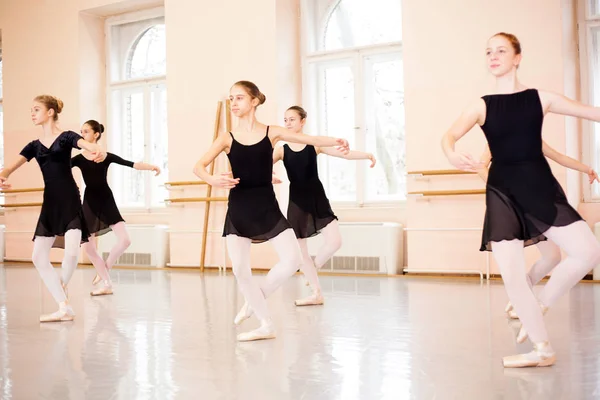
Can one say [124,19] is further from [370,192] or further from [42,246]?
[42,246]

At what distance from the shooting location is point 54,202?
4.25 metres

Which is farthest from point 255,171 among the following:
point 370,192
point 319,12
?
point 319,12

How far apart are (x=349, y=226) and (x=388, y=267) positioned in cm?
58

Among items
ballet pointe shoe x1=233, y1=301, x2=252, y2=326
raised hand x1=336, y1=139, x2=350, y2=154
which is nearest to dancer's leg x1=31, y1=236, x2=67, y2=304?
ballet pointe shoe x1=233, y1=301, x2=252, y2=326

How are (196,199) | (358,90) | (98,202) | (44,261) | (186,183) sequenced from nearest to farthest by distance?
1. (44,261)
2. (98,202)
3. (358,90)
4. (196,199)
5. (186,183)

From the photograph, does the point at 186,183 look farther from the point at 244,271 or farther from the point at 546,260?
the point at 546,260

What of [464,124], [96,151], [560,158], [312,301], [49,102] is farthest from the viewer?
[312,301]

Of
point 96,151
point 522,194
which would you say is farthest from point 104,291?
point 522,194

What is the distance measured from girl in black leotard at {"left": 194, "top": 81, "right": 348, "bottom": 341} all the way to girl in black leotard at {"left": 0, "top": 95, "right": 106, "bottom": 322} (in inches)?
47.8

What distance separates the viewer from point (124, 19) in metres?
9.36

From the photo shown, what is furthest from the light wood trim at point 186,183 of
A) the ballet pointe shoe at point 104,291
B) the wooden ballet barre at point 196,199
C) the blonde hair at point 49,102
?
the blonde hair at point 49,102

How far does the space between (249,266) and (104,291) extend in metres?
2.63

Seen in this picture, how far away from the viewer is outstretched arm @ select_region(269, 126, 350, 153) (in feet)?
11.3

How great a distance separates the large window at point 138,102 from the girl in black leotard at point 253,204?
5.78m
